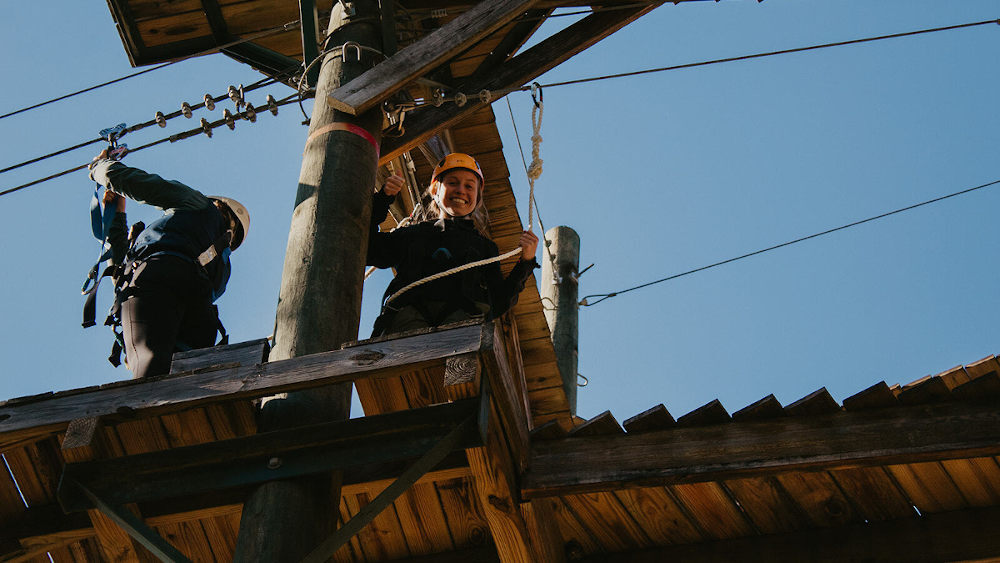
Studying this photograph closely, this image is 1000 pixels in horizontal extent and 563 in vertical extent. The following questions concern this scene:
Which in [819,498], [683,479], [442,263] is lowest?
[819,498]

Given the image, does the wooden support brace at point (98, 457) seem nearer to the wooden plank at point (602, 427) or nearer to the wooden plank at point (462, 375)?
the wooden plank at point (462, 375)

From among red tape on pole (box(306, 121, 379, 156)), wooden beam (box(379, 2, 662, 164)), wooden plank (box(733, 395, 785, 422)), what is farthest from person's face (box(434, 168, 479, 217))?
wooden plank (box(733, 395, 785, 422))

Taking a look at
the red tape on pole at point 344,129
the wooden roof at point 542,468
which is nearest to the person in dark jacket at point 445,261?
the red tape on pole at point 344,129

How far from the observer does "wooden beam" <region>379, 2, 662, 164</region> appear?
6301 millimetres

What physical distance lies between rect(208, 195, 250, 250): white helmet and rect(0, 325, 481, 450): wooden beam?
116 inches

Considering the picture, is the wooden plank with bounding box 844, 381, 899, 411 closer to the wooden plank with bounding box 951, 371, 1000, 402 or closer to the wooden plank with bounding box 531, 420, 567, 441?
the wooden plank with bounding box 951, 371, 1000, 402

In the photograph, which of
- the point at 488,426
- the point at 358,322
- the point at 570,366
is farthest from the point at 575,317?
the point at 488,426

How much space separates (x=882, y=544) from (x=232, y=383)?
2605 millimetres

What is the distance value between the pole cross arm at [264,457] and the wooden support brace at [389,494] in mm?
27

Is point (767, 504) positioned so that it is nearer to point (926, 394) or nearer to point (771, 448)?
point (771, 448)

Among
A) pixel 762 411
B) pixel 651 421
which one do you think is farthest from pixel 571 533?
pixel 762 411

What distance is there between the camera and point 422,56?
5.73 m

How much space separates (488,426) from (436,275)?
64.2 inches

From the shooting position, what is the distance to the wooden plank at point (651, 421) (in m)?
4.38
